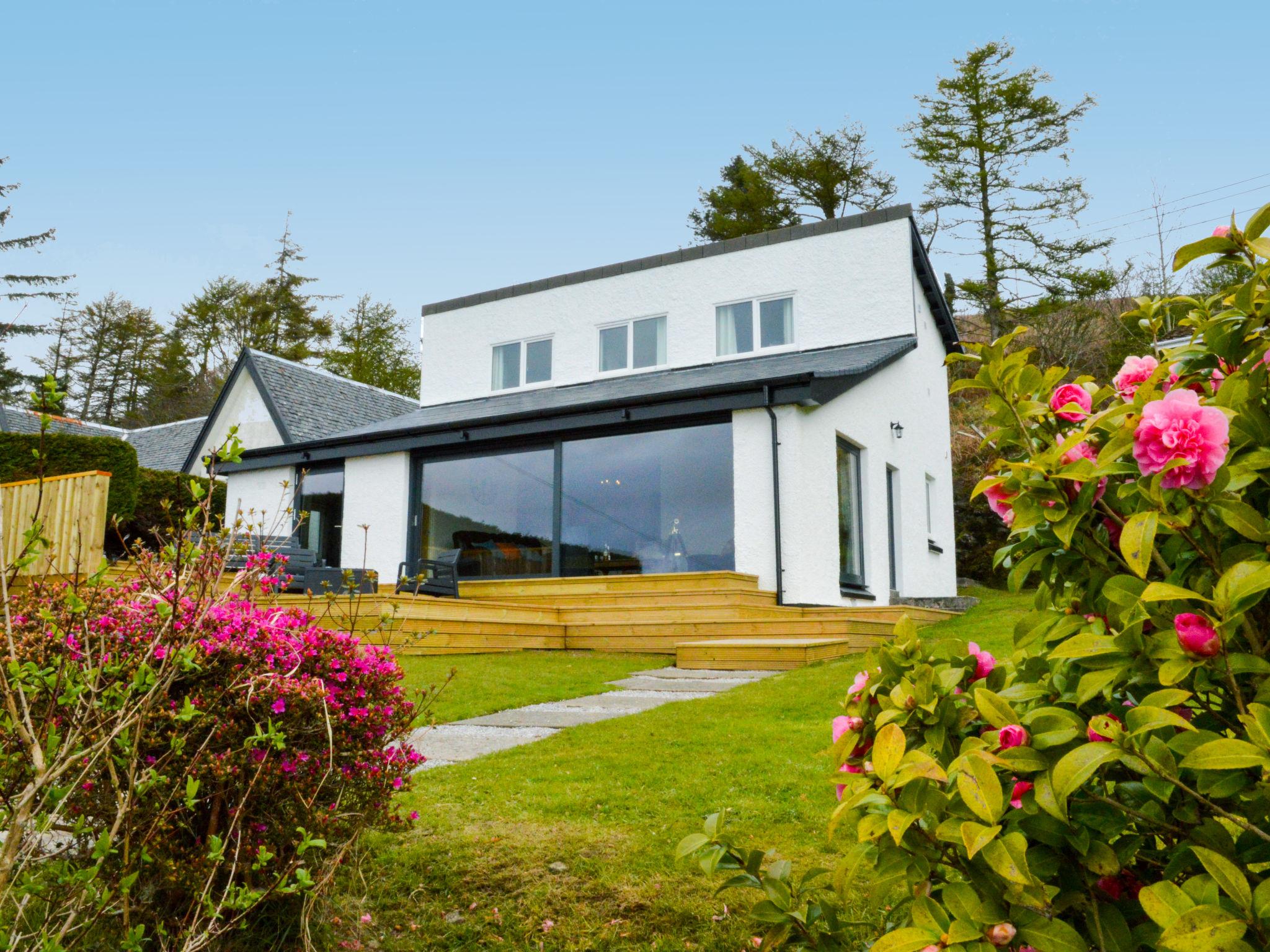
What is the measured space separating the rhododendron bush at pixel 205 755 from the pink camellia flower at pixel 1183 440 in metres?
1.90

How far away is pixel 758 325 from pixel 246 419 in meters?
11.7

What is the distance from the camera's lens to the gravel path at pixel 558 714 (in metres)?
5.42

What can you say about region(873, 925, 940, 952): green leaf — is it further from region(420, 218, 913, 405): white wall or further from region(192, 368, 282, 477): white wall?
region(192, 368, 282, 477): white wall

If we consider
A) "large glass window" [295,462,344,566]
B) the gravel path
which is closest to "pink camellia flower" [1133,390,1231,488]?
the gravel path

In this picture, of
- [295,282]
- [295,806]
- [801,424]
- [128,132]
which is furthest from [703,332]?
[295,282]

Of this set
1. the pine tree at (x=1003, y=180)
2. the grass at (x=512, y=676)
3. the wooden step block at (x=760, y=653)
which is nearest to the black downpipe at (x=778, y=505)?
the wooden step block at (x=760, y=653)

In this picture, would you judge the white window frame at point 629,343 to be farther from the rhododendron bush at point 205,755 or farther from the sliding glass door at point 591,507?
the rhododendron bush at point 205,755

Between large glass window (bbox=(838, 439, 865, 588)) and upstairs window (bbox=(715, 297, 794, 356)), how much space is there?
8.80ft

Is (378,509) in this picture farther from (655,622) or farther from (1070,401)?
(1070,401)

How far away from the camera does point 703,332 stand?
590 inches

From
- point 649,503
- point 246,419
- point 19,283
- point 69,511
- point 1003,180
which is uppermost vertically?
point 1003,180

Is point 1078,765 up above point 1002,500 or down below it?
below

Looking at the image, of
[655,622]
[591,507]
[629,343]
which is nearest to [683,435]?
[591,507]

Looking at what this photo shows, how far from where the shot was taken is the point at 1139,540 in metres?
1.36
